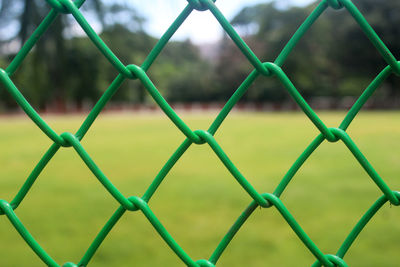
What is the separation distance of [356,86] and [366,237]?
19.0 meters

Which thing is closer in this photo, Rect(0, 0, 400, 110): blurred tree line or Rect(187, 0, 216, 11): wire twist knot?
Rect(187, 0, 216, 11): wire twist knot

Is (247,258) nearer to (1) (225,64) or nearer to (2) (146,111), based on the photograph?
(2) (146,111)

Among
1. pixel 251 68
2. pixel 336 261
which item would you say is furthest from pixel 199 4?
pixel 251 68

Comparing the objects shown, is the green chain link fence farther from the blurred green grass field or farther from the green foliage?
the green foliage

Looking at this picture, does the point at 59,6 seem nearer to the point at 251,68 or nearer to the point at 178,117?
the point at 178,117

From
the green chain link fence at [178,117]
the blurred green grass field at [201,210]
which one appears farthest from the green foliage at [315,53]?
the green chain link fence at [178,117]

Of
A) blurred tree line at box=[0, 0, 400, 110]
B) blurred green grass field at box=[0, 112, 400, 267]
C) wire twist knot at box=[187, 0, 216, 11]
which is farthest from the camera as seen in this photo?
blurred tree line at box=[0, 0, 400, 110]

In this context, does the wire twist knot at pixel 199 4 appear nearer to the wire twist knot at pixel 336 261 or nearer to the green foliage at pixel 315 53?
the wire twist knot at pixel 336 261

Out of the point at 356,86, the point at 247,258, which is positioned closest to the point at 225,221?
the point at 247,258

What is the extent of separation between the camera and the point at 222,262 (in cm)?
170

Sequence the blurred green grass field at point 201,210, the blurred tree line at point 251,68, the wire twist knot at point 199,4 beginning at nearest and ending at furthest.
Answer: the wire twist knot at point 199,4 < the blurred green grass field at point 201,210 < the blurred tree line at point 251,68

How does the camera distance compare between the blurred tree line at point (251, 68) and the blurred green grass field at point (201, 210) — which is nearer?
the blurred green grass field at point (201, 210)

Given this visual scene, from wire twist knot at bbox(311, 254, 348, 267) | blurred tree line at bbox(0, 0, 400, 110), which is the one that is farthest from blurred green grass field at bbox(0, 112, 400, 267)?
blurred tree line at bbox(0, 0, 400, 110)

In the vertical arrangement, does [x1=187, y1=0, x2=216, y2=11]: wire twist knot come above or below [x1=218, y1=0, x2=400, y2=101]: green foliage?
below
